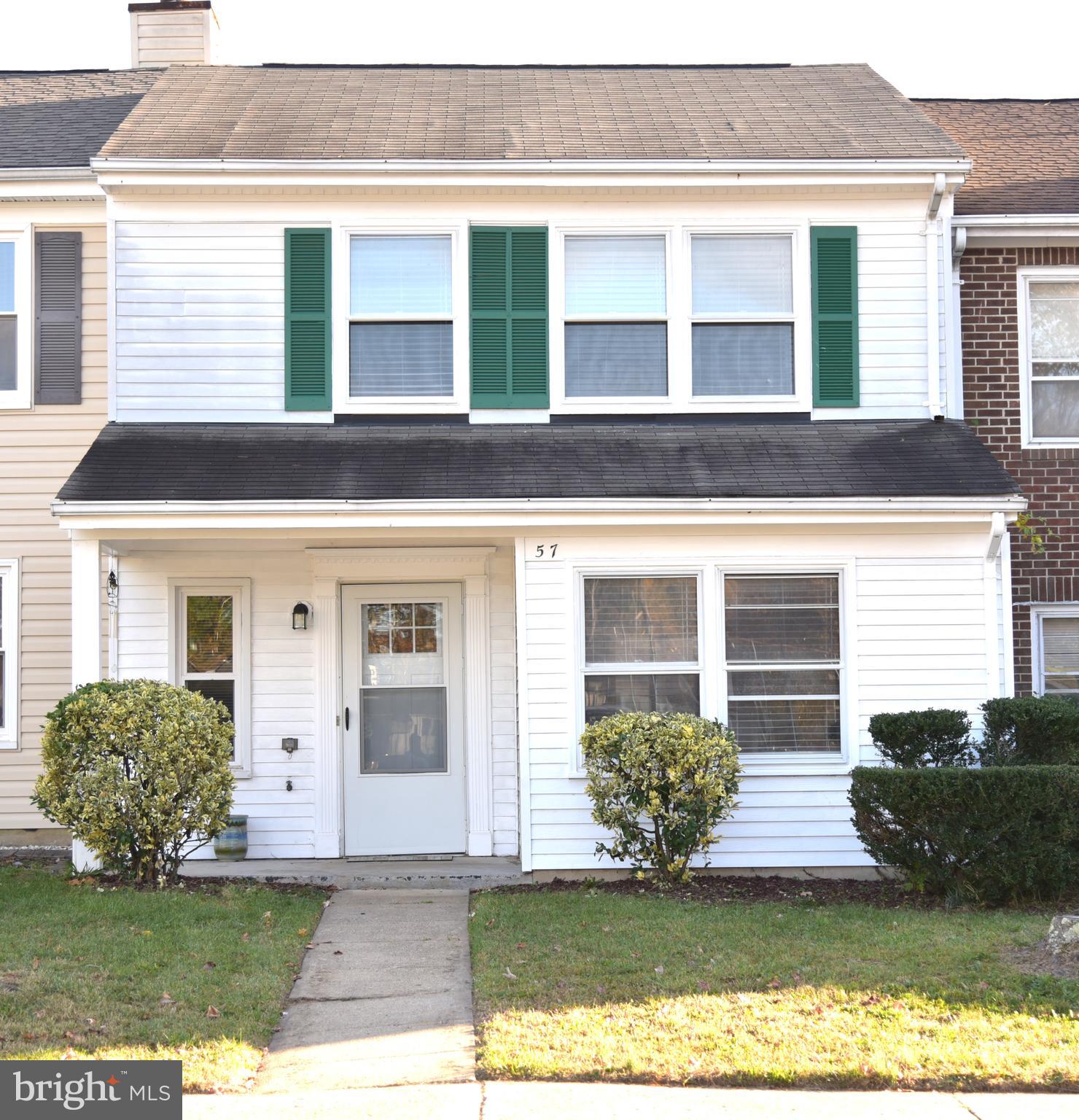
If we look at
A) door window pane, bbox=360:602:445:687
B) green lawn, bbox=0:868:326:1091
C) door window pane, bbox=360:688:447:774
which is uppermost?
door window pane, bbox=360:602:445:687

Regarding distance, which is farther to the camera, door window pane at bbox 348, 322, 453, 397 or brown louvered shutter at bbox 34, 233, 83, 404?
brown louvered shutter at bbox 34, 233, 83, 404

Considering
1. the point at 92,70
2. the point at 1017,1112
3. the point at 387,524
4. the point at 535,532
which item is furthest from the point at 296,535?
the point at 92,70

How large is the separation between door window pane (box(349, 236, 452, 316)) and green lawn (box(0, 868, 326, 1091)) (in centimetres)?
463

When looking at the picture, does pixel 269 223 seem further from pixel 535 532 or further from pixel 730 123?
pixel 730 123

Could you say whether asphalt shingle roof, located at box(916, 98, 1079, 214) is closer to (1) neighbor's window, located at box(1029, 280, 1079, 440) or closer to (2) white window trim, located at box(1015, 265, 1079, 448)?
(2) white window trim, located at box(1015, 265, 1079, 448)

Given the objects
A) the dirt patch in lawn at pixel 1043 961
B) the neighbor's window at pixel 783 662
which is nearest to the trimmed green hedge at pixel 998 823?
the dirt patch in lawn at pixel 1043 961

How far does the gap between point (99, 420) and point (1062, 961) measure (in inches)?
328

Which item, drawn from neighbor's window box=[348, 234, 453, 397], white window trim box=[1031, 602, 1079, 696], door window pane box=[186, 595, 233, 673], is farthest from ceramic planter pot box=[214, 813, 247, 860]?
white window trim box=[1031, 602, 1079, 696]

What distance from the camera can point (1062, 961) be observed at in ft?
20.7

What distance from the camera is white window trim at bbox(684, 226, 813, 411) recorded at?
1011 centimetres

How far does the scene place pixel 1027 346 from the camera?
10625 millimetres

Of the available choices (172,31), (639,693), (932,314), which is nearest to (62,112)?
(172,31)

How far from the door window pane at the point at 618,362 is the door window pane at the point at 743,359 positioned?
0.30 m

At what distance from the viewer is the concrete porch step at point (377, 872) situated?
9.18m
